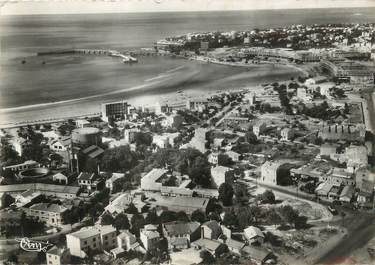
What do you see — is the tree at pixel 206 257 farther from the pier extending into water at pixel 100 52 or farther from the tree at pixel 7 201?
the pier extending into water at pixel 100 52

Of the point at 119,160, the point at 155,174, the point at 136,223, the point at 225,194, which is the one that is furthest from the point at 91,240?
the point at 225,194

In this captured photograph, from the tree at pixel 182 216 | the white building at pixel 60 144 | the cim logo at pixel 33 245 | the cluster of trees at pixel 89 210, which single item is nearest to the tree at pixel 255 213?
the tree at pixel 182 216

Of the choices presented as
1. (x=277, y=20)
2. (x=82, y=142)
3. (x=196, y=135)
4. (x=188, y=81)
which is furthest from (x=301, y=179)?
(x=188, y=81)

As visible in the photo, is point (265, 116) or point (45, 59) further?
point (45, 59)

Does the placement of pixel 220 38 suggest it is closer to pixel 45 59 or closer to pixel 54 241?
pixel 45 59

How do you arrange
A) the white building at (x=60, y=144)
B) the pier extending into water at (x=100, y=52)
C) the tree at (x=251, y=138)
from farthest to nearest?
the pier extending into water at (x=100, y=52) → the tree at (x=251, y=138) → the white building at (x=60, y=144)

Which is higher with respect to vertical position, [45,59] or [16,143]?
[45,59]

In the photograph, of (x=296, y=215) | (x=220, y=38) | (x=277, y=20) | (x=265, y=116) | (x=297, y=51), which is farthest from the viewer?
(x=220, y=38)
